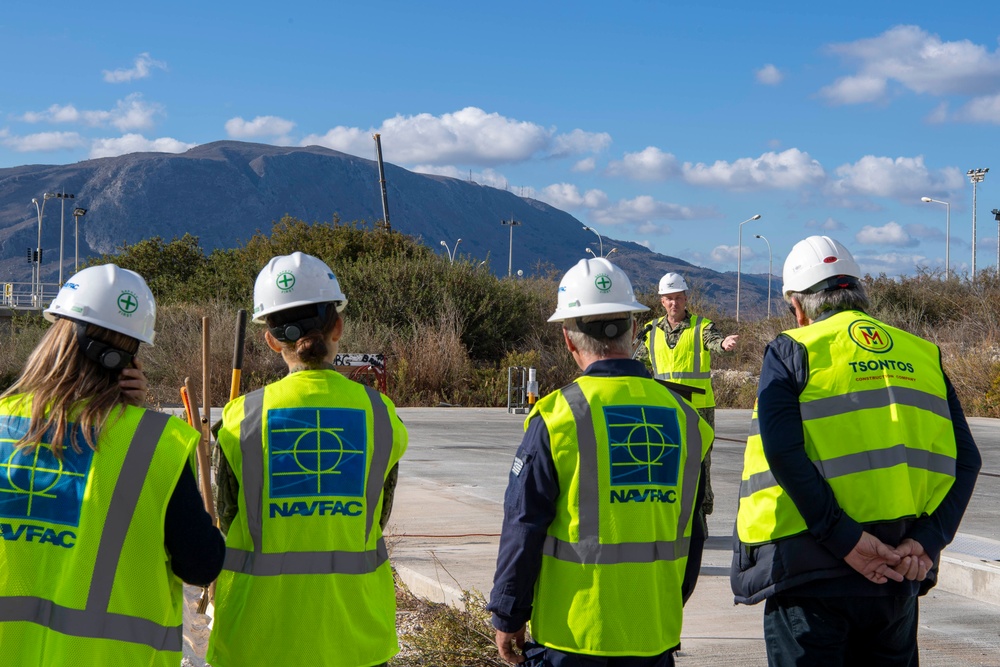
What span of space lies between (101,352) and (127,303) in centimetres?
19

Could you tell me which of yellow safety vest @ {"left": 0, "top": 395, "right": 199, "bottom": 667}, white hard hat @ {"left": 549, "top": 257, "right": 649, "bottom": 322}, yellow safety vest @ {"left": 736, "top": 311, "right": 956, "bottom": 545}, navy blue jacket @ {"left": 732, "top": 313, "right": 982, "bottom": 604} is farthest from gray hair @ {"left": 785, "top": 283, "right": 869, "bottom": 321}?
Answer: yellow safety vest @ {"left": 0, "top": 395, "right": 199, "bottom": 667}

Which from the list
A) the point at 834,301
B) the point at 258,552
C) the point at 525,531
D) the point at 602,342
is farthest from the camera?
the point at 834,301

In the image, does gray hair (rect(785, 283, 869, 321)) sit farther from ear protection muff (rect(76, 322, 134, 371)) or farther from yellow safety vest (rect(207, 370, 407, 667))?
ear protection muff (rect(76, 322, 134, 371))

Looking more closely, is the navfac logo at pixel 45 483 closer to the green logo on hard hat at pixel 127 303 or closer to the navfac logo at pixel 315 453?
the green logo on hard hat at pixel 127 303

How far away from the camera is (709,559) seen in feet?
25.9

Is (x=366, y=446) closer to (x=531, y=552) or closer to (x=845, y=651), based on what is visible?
(x=531, y=552)

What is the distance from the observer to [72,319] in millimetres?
2859

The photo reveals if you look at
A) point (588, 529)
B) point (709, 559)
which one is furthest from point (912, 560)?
point (709, 559)

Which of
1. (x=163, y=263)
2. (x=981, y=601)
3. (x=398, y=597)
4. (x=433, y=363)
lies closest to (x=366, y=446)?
(x=398, y=597)

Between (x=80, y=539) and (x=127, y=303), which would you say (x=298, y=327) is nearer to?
(x=127, y=303)

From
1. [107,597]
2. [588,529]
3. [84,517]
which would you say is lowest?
[107,597]

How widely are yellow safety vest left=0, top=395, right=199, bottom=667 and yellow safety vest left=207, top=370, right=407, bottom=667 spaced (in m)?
0.41

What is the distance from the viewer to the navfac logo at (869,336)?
3.53 m

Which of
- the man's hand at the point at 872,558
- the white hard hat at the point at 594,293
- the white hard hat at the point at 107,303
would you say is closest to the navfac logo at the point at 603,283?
the white hard hat at the point at 594,293
